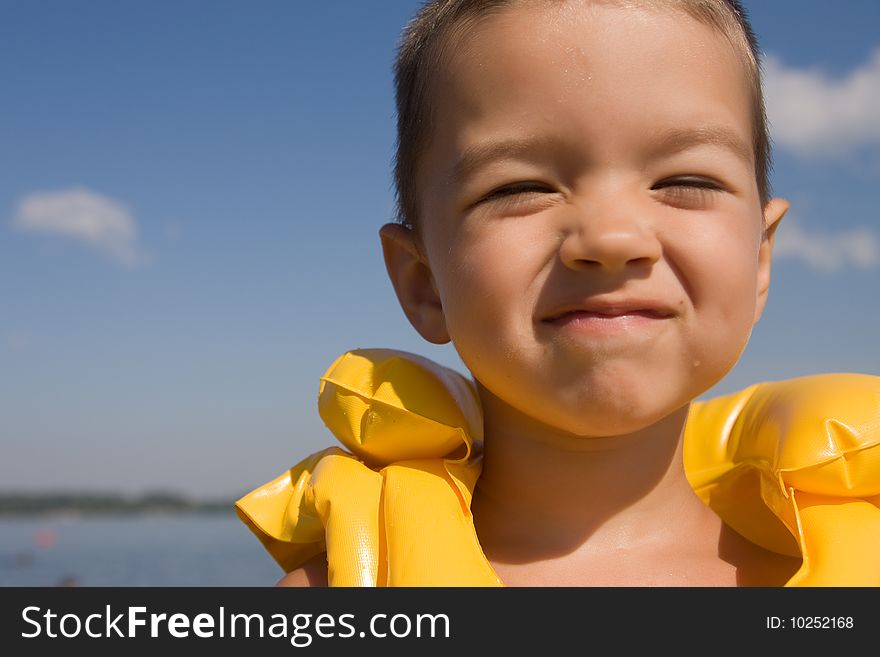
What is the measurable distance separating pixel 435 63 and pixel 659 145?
28.1 inches

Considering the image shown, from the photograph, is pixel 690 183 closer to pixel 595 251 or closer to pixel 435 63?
pixel 595 251

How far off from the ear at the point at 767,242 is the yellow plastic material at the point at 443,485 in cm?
35

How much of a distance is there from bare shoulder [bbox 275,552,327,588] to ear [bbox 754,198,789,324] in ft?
4.81

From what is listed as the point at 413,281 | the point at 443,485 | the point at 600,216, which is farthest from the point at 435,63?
the point at 443,485

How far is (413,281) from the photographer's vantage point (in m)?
2.71

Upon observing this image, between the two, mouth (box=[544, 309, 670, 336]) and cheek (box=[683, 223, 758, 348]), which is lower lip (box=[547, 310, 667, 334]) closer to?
mouth (box=[544, 309, 670, 336])

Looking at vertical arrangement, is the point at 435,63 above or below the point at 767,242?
above

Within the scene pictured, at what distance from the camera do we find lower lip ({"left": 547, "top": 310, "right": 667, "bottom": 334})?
2055mm

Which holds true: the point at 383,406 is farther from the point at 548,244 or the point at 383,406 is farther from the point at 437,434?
the point at 548,244

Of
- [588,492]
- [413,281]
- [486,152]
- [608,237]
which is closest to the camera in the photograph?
[608,237]

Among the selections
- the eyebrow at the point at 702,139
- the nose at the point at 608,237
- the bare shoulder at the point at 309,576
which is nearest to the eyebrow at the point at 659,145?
the eyebrow at the point at 702,139

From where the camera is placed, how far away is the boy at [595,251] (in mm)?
2078

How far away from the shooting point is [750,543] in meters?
2.60

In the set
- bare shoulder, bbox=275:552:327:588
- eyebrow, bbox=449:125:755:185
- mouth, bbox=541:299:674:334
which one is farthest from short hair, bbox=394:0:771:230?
bare shoulder, bbox=275:552:327:588
